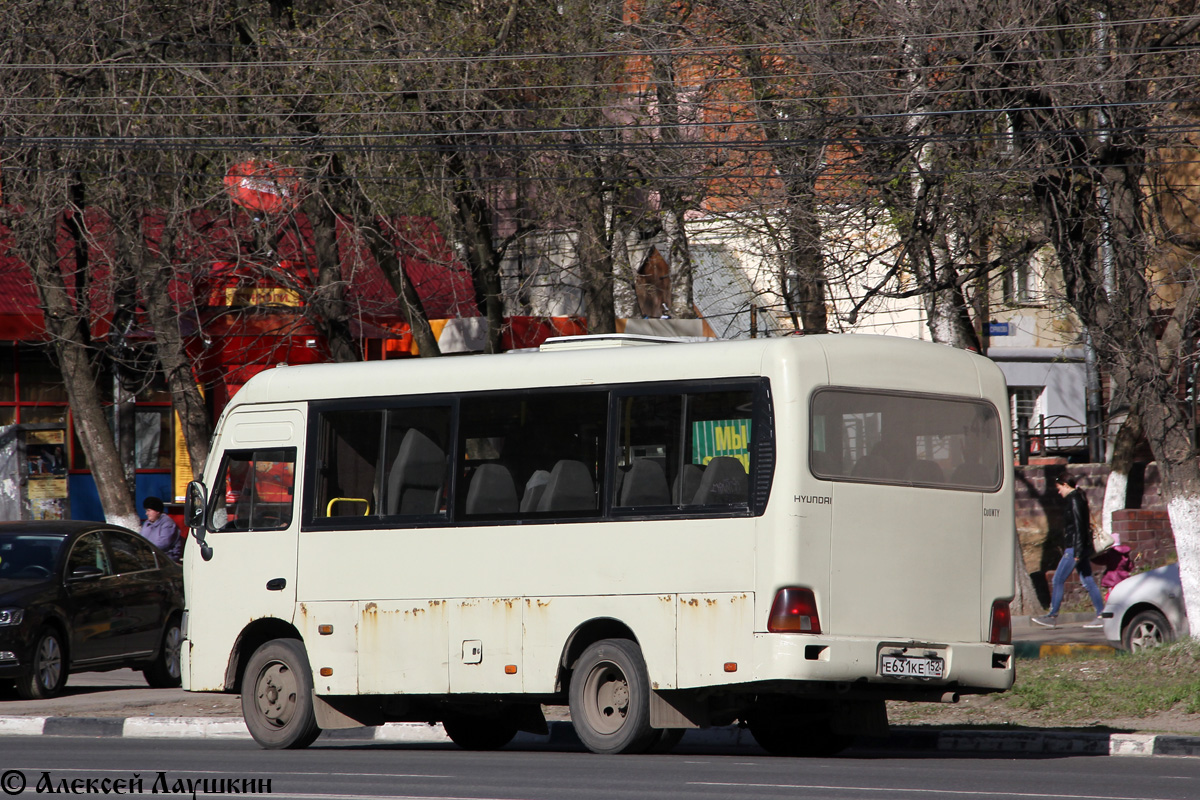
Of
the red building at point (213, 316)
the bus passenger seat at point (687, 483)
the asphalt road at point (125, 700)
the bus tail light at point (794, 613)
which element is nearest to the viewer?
the bus tail light at point (794, 613)

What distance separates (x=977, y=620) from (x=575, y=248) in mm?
8972

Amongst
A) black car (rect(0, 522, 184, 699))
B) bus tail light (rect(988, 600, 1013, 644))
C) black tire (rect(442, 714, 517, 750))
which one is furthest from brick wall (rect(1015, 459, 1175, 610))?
bus tail light (rect(988, 600, 1013, 644))

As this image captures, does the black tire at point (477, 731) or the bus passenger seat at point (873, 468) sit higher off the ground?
the bus passenger seat at point (873, 468)

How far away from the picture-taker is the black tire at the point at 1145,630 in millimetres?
15625

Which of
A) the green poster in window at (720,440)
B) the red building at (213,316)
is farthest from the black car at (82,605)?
the green poster in window at (720,440)

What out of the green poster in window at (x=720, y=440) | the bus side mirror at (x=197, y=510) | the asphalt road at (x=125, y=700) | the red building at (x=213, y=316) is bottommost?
the asphalt road at (x=125, y=700)

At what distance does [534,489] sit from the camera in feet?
35.6

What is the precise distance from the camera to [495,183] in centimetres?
1812

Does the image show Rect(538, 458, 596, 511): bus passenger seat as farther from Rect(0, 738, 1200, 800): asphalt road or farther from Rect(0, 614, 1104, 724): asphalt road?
Rect(0, 614, 1104, 724): asphalt road

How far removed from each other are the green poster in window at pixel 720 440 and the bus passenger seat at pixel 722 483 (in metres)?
0.04

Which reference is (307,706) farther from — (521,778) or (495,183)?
(495,183)

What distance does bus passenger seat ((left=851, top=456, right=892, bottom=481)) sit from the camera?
9984 mm

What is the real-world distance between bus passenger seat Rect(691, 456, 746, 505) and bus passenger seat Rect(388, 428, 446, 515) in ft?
6.62

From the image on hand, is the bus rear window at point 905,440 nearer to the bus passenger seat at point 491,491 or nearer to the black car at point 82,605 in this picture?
the bus passenger seat at point 491,491
